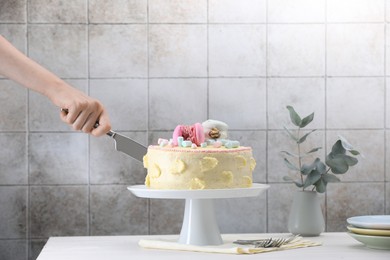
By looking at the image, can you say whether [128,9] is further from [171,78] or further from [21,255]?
[21,255]

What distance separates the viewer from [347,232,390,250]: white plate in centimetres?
212

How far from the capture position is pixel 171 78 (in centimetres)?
283

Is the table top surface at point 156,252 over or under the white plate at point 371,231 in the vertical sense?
under

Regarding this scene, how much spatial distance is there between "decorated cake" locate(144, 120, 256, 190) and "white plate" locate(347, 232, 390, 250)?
1.08ft

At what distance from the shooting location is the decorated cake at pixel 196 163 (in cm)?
212

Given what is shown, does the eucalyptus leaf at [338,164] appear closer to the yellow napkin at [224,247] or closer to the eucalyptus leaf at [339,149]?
the eucalyptus leaf at [339,149]

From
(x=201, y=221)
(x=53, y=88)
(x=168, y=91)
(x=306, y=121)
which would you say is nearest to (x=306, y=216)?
(x=306, y=121)

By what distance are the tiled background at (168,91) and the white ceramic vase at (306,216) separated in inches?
14.4

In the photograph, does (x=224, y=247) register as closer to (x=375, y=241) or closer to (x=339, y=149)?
(x=375, y=241)

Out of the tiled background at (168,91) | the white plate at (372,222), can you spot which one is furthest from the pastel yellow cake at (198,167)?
the tiled background at (168,91)

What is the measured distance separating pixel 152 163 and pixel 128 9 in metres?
0.81

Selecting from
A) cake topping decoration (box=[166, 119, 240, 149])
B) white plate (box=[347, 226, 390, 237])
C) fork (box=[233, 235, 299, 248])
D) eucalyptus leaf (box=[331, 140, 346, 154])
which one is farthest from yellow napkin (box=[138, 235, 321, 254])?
eucalyptus leaf (box=[331, 140, 346, 154])

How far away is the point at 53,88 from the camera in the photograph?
2.10 metres

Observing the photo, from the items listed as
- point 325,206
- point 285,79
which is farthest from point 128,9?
point 325,206
